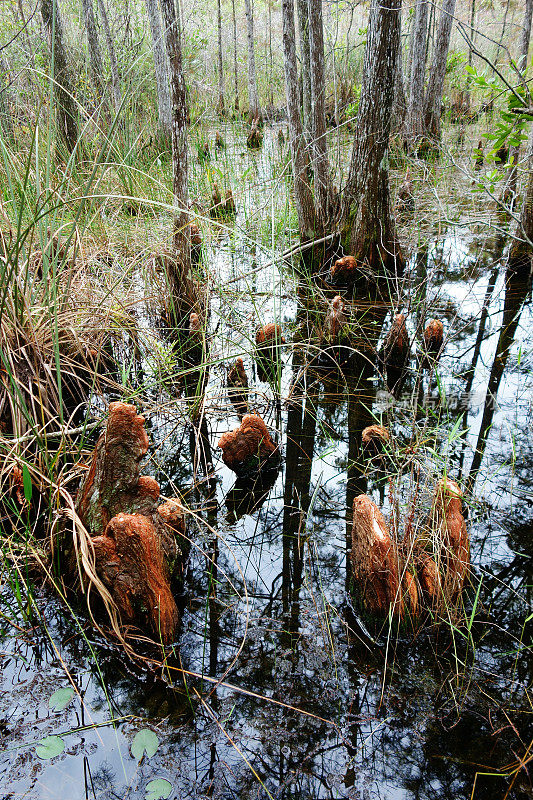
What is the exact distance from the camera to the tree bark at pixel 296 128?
4578mm

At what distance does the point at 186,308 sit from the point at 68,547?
242cm

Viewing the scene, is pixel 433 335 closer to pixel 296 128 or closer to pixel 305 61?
pixel 296 128

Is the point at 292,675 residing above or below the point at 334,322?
below

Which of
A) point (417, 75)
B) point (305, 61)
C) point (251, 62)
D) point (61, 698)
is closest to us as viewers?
point (61, 698)

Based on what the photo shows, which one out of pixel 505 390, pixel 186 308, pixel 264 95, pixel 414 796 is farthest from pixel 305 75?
pixel 264 95

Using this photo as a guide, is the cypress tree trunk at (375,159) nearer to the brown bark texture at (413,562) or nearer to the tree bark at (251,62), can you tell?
the brown bark texture at (413,562)

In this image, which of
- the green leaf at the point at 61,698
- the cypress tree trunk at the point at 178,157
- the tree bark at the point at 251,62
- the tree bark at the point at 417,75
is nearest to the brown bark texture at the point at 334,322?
the cypress tree trunk at the point at 178,157

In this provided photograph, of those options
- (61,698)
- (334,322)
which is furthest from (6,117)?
(61,698)

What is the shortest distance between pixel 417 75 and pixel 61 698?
33.7ft

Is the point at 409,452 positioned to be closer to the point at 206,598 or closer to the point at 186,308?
the point at 206,598

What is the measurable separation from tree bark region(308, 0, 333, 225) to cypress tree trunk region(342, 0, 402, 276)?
22 centimetres

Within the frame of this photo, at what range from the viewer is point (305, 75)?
5.16 meters

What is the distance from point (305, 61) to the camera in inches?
203

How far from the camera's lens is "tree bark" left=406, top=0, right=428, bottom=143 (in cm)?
858
